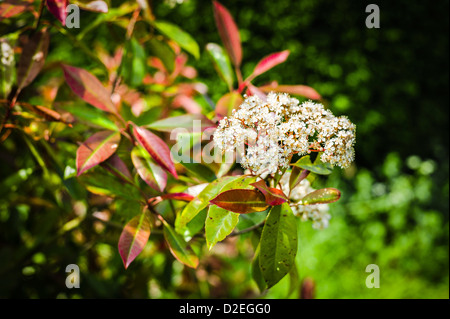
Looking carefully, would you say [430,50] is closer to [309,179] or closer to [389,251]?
[389,251]

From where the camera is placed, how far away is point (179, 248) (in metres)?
0.85

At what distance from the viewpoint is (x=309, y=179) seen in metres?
0.87

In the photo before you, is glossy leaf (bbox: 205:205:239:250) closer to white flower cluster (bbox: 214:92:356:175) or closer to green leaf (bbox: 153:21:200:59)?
white flower cluster (bbox: 214:92:356:175)

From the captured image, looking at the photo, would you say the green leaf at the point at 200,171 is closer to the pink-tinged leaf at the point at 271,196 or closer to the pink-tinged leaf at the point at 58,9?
the pink-tinged leaf at the point at 271,196

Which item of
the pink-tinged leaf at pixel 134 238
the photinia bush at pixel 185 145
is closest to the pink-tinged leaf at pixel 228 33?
the photinia bush at pixel 185 145

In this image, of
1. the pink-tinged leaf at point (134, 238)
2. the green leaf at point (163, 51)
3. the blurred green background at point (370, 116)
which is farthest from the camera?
the blurred green background at point (370, 116)

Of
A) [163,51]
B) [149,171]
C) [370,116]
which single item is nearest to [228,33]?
[163,51]

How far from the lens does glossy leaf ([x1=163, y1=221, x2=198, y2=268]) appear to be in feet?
2.75

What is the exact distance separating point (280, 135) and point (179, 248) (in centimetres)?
37

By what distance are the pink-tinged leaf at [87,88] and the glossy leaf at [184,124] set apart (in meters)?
0.13

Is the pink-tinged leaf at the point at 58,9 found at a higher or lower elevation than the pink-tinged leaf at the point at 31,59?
higher

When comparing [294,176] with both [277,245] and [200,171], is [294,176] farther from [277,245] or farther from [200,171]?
[200,171]

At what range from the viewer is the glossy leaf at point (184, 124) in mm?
946
